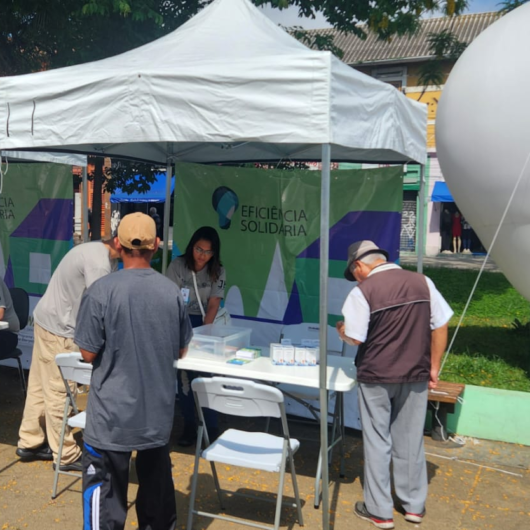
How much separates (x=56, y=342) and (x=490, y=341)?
17.3 ft

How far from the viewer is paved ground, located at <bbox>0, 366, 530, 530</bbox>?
3469 millimetres

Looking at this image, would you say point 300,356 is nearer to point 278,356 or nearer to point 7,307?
point 278,356

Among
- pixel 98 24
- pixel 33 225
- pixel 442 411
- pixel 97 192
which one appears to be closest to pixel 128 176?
pixel 97 192

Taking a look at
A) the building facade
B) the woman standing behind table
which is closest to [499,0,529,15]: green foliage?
the woman standing behind table

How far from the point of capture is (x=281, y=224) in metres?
5.53

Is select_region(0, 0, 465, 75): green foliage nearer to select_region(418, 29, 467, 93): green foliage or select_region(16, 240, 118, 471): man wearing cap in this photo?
select_region(418, 29, 467, 93): green foliage

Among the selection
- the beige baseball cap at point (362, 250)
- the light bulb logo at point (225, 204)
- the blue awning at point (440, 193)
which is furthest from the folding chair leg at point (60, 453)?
the blue awning at point (440, 193)

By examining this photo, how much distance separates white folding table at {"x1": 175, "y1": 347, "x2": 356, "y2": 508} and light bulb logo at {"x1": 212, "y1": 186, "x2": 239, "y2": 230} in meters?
2.17

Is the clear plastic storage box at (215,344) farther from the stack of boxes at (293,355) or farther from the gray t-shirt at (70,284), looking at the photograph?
the gray t-shirt at (70,284)

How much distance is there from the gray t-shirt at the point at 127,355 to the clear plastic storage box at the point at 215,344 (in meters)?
1.10

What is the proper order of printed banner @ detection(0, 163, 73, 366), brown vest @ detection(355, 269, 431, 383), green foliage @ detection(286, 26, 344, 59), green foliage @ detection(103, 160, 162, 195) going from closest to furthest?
brown vest @ detection(355, 269, 431, 383) → printed banner @ detection(0, 163, 73, 366) → green foliage @ detection(286, 26, 344, 59) → green foliage @ detection(103, 160, 162, 195)

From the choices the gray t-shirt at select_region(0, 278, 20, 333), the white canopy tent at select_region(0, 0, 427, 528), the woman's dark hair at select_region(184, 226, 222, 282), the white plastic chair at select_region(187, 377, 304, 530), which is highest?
the white canopy tent at select_region(0, 0, 427, 528)

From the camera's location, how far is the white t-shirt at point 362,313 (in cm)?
333

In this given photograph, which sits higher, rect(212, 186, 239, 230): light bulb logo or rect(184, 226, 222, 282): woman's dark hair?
rect(212, 186, 239, 230): light bulb logo
